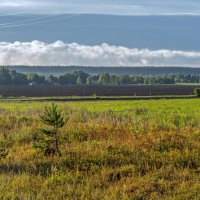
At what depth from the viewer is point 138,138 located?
2144cm

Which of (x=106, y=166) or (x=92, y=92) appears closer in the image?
(x=106, y=166)

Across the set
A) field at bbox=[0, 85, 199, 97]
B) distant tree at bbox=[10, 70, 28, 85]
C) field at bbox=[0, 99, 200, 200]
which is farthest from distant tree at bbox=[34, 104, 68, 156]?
distant tree at bbox=[10, 70, 28, 85]

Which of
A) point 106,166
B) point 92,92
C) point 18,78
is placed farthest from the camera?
point 18,78

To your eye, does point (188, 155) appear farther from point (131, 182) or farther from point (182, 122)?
point (182, 122)

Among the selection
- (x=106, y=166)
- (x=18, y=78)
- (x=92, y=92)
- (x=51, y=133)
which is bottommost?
(x=92, y=92)

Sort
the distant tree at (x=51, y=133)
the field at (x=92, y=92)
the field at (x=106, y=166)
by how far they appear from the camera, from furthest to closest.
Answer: the field at (x=92, y=92) < the distant tree at (x=51, y=133) < the field at (x=106, y=166)

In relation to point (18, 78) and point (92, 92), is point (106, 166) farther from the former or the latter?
point (18, 78)

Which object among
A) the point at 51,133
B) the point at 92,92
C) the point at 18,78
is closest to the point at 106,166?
the point at 51,133

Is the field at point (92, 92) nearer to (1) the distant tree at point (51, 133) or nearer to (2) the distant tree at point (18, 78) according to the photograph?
(2) the distant tree at point (18, 78)

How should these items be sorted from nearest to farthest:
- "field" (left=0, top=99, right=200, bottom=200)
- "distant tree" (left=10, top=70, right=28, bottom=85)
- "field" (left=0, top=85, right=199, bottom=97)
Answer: "field" (left=0, top=99, right=200, bottom=200) → "field" (left=0, top=85, right=199, bottom=97) → "distant tree" (left=10, top=70, right=28, bottom=85)

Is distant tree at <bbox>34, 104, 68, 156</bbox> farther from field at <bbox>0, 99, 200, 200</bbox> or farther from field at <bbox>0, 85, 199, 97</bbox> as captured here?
field at <bbox>0, 85, 199, 97</bbox>

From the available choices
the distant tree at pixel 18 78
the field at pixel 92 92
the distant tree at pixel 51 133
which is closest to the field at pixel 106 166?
the distant tree at pixel 51 133

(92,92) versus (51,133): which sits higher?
(51,133)

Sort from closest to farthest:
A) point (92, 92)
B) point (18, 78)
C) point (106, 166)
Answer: point (106, 166)
point (92, 92)
point (18, 78)
